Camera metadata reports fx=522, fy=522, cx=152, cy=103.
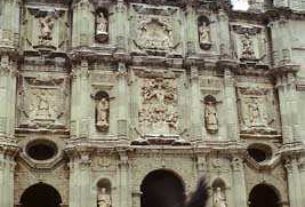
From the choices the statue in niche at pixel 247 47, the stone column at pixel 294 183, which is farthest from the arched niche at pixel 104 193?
the statue in niche at pixel 247 47

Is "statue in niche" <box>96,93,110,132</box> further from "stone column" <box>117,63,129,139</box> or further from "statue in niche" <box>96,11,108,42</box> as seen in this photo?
"statue in niche" <box>96,11,108,42</box>

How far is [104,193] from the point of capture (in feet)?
53.5

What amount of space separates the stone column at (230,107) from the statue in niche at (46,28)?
628 centimetres

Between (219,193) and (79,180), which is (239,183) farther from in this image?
(79,180)

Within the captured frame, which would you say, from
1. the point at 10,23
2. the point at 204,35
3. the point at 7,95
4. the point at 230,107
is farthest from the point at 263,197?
the point at 10,23

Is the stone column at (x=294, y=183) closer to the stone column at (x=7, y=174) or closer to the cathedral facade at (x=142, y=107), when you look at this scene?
the cathedral facade at (x=142, y=107)

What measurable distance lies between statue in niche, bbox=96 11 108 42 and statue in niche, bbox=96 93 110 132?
2142mm

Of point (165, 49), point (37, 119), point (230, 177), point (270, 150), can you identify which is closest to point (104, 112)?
point (37, 119)

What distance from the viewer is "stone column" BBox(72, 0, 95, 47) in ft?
57.8

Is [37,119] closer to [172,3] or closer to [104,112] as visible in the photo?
[104,112]

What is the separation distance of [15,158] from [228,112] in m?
7.27

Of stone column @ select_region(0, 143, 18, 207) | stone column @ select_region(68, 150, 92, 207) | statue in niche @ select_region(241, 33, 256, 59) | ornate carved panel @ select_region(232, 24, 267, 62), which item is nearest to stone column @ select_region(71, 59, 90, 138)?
stone column @ select_region(68, 150, 92, 207)

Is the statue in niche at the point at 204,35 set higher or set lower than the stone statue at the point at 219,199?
higher

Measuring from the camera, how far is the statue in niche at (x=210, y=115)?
17.8 metres
